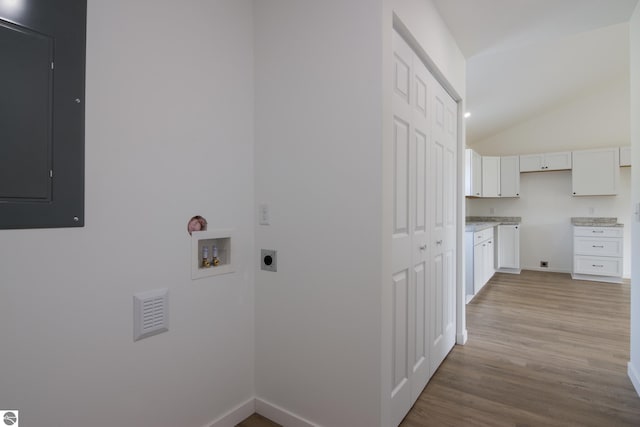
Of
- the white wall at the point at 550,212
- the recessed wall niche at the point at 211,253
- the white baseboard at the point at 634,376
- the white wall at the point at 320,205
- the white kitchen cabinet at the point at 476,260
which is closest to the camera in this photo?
the white wall at the point at 320,205

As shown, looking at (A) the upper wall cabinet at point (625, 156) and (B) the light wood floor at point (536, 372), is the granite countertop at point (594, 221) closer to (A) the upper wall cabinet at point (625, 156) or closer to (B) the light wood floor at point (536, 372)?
(A) the upper wall cabinet at point (625, 156)

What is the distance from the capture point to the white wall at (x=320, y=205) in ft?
4.80

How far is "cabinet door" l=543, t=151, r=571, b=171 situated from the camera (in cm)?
561

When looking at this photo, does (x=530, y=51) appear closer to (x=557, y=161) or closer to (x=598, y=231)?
(x=557, y=161)

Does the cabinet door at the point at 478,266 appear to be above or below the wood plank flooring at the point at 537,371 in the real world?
above

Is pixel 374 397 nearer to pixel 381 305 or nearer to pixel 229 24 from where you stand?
pixel 381 305

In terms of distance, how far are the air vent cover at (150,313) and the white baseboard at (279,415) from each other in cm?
79

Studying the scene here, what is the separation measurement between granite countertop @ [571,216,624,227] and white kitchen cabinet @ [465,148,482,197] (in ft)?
5.50

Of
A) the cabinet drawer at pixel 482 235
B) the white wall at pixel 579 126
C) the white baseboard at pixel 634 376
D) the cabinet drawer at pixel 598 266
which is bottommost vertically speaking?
the white baseboard at pixel 634 376

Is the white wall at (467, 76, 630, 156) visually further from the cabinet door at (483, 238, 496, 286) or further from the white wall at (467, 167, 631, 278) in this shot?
the cabinet door at (483, 238, 496, 286)

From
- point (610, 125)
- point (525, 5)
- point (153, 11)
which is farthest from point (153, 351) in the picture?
point (610, 125)

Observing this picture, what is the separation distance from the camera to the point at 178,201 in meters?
1.49

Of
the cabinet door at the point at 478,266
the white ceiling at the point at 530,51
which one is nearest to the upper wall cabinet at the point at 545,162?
the white ceiling at the point at 530,51

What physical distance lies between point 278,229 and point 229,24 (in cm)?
117
